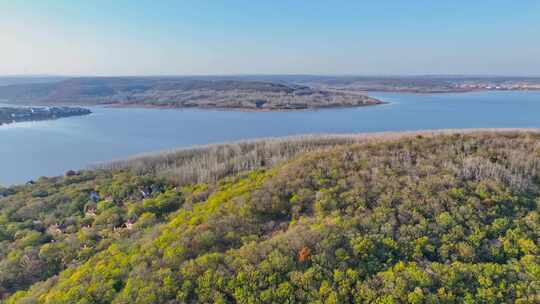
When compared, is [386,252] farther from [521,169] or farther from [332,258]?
[521,169]

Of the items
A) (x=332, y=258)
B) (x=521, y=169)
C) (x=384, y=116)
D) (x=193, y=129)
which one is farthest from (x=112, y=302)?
(x=384, y=116)

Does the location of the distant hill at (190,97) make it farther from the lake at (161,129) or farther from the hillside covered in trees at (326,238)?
the hillside covered in trees at (326,238)

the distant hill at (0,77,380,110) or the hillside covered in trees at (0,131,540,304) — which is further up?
the distant hill at (0,77,380,110)

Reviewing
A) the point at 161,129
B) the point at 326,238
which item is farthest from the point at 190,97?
the point at 326,238

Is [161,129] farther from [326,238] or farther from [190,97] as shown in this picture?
[326,238]

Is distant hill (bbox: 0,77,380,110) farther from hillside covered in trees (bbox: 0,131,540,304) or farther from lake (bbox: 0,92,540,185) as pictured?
hillside covered in trees (bbox: 0,131,540,304)

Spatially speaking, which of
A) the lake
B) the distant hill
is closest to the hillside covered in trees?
the lake

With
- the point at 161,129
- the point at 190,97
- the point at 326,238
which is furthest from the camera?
the point at 190,97
